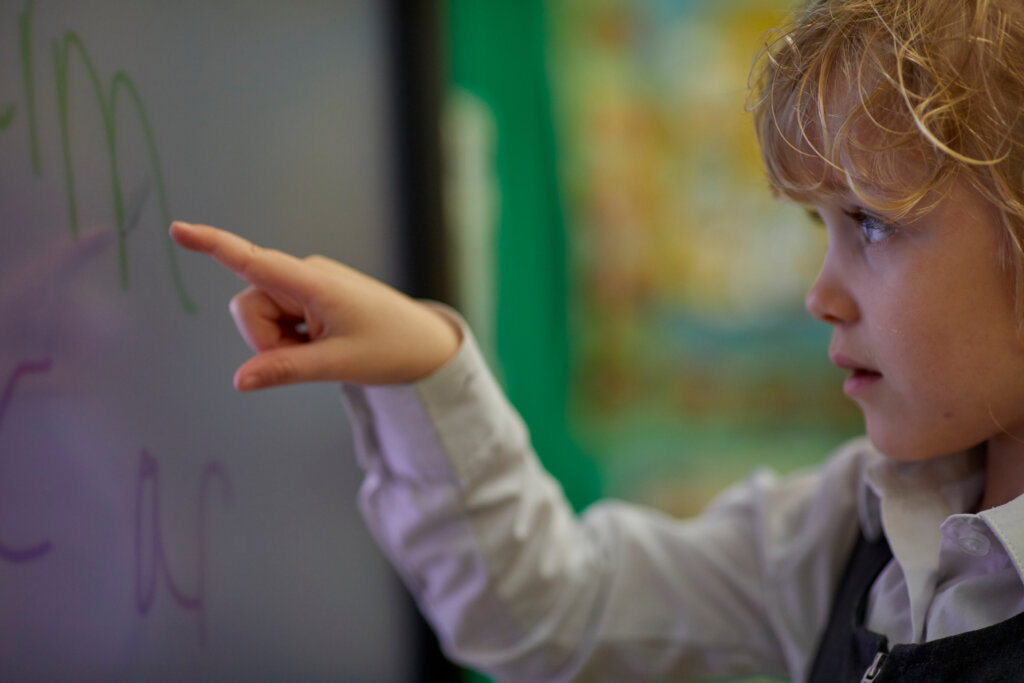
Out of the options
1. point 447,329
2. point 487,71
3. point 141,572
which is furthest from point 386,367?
point 487,71

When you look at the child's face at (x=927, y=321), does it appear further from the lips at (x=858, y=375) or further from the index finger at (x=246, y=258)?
the index finger at (x=246, y=258)

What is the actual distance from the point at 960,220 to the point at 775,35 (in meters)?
0.17

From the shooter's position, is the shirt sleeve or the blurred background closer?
the shirt sleeve

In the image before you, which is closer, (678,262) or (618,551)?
(618,551)

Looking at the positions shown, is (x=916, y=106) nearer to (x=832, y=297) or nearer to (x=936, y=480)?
(x=832, y=297)

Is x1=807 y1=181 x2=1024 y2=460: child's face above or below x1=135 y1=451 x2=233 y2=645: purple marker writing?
above

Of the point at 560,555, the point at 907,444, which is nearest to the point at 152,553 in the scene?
the point at 560,555

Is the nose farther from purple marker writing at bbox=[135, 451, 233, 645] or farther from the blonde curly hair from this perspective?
purple marker writing at bbox=[135, 451, 233, 645]

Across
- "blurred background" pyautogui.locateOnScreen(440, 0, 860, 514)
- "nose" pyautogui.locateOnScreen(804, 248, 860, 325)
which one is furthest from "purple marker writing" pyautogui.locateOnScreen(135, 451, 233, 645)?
"blurred background" pyautogui.locateOnScreen(440, 0, 860, 514)

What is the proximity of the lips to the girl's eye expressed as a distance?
7 cm

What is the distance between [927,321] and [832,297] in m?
0.06

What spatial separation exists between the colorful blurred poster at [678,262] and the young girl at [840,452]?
1.41ft

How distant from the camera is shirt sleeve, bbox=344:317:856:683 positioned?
1.95 ft

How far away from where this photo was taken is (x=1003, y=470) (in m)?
0.53
